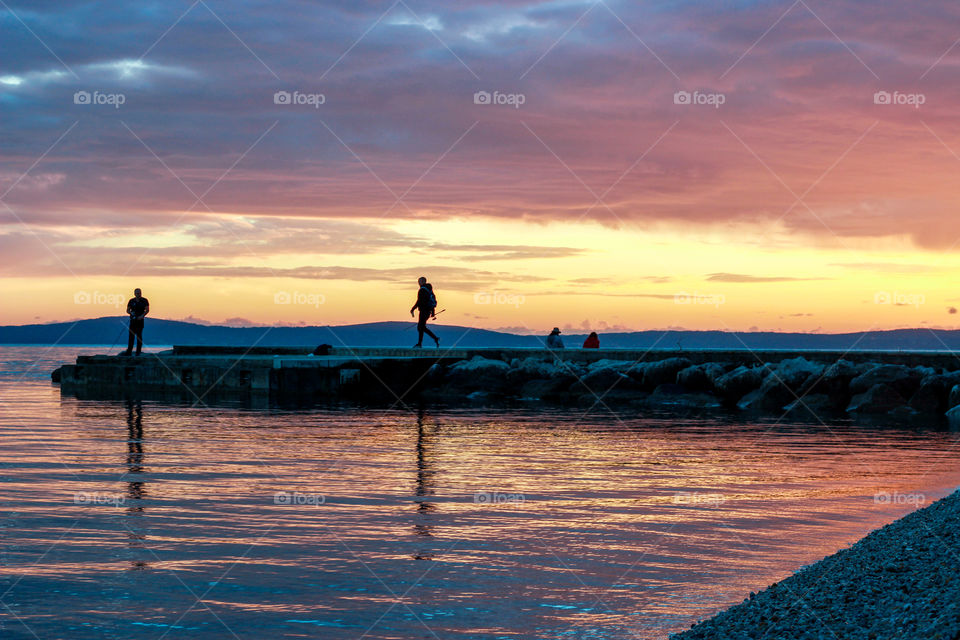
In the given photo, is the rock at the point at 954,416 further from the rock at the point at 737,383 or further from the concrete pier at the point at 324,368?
the rock at the point at 737,383

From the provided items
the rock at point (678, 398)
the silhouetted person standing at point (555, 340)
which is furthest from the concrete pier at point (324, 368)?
the rock at point (678, 398)

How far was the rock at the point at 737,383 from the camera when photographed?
27516 mm

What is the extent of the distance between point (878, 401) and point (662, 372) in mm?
6328

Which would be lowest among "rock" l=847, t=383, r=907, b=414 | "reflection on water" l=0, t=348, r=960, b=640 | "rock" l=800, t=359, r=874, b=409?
→ "reflection on water" l=0, t=348, r=960, b=640

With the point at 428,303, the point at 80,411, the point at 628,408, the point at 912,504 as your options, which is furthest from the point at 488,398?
the point at 912,504

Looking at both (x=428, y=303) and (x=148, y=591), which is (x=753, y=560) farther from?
(x=428, y=303)

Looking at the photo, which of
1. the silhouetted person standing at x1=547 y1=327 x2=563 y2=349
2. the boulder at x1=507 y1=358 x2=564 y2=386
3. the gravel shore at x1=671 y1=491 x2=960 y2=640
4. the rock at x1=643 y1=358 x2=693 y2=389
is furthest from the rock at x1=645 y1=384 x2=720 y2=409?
the gravel shore at x1=671 y1=491 x2=960 y2=640

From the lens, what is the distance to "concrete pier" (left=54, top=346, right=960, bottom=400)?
1174 inches

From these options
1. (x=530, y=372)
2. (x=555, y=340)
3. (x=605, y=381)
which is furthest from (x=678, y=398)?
(x=555, y=340)

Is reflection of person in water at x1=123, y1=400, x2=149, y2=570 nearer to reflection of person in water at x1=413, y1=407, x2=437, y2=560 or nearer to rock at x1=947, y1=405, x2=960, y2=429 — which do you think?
reflection of person in water at x1=413, y1=407, x2=437, y2=560

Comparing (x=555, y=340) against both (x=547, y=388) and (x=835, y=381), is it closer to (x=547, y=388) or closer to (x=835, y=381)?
(x=547, y=388)

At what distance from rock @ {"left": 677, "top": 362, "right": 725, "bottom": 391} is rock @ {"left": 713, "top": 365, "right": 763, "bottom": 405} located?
562 mm

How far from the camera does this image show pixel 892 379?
25.5 meters

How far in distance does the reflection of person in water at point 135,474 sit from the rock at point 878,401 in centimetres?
1657
